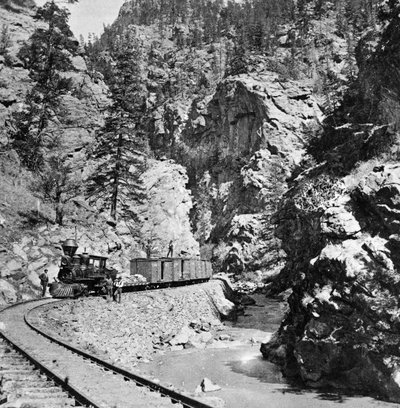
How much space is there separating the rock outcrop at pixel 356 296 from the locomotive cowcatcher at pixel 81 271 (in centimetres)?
1288

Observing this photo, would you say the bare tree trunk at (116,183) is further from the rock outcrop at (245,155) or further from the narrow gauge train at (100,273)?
the rock outcrop at (245,155)

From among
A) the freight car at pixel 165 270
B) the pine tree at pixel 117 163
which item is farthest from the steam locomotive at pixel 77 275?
the pine tree at pixel 117 163

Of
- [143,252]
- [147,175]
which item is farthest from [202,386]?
[147,175]

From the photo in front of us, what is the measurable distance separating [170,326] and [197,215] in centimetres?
5364

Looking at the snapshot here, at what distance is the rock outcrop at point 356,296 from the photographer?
1802 cm

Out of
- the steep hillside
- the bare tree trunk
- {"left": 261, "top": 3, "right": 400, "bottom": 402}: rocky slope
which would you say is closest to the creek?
{"left": 261, "top": 3, "right": 400, "bottom": 402}: rocky slope

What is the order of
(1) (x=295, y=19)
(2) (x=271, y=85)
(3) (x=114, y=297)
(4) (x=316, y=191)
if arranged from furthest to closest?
Answer: (1) (x=295, y=19), (2) (x=271, y=85), (4) (x=316, y=191), (3) (x=114, y=297)

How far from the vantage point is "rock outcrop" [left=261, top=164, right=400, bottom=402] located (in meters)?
18.0

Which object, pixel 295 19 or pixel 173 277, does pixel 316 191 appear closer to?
pixel 173 277

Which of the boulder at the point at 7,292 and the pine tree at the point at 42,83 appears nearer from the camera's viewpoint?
the boulder at the point at 7,292

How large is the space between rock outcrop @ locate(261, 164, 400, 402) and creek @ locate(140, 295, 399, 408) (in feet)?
3.50

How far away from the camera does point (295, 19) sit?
121750 millimetres

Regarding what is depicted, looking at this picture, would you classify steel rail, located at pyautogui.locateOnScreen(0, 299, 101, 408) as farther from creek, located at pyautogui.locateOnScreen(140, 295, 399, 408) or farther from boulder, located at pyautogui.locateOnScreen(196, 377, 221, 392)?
boulder, located at pyautogui.locateOnScreen(196, 377, 221, 392)

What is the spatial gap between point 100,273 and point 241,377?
1346 centimetres
